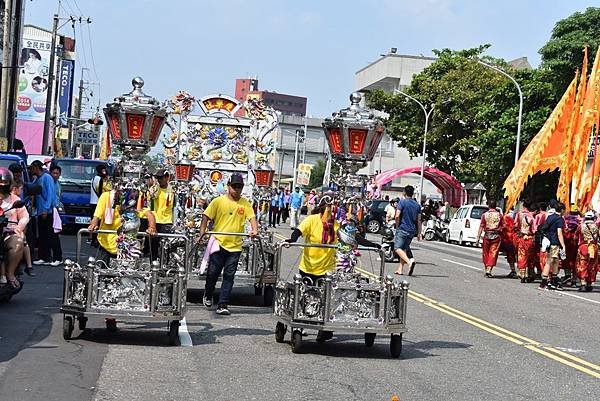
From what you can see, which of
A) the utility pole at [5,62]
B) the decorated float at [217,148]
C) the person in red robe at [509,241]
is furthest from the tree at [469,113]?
the decorated float at [217,148]

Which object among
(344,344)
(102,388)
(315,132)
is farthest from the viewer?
(315,132)

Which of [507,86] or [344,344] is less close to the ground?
[507,86]

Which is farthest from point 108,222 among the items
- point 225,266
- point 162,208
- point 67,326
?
point 162,208

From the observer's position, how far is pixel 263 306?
15727 mm

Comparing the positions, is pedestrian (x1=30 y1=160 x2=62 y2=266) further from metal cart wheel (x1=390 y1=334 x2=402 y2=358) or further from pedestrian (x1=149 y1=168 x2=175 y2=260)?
metal cart wheel (x1=390 y1=334 x2=402 y2=358)

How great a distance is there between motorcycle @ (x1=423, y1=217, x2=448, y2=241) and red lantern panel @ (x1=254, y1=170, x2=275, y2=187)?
29.4 meters

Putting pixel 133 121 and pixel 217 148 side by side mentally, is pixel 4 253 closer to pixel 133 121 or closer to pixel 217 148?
pixel 133 121

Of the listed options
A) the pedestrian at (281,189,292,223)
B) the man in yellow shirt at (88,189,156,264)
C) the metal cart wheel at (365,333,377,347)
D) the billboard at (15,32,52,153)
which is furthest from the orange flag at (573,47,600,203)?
the billboard at (15,32,52,153)

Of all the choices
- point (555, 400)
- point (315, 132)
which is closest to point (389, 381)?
point (555, 400)

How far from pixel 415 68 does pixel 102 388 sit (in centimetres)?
8641

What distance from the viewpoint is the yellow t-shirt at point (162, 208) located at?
16.4m

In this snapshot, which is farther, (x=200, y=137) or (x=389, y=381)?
(x=200, y=137)

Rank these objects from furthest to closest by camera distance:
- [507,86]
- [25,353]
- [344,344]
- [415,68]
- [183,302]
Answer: [415,68] < [507,86] < [344,344] < [183,302] < [25,353]

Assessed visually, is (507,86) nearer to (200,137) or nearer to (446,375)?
(200,137)
